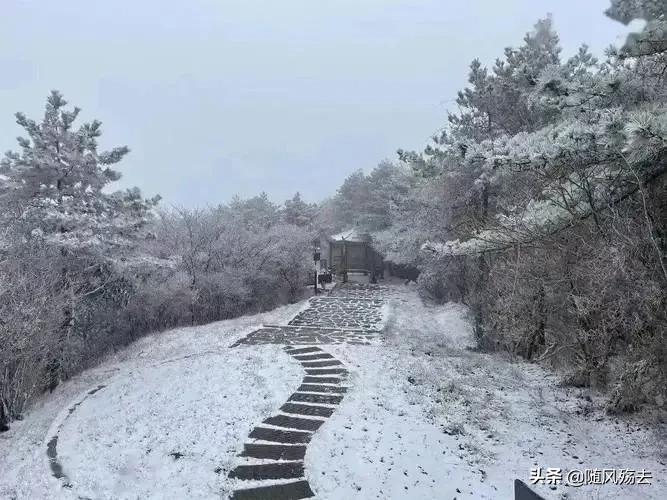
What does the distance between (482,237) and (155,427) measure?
4.28m

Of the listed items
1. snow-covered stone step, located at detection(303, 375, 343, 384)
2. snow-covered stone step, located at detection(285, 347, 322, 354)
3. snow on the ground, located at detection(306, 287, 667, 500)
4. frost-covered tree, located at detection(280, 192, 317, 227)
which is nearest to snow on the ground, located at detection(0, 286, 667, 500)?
snow on the ground, located at detection(306, 287, 667, 500)

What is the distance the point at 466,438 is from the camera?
14.1ft

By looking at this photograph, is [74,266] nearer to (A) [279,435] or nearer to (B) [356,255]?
(A) [279,435]

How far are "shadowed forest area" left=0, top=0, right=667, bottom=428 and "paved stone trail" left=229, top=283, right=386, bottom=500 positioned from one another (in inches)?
101

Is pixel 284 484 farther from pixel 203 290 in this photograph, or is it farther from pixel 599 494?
pixel 203 290

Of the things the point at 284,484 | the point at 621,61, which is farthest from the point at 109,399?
the point at 621,61

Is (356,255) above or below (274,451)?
above

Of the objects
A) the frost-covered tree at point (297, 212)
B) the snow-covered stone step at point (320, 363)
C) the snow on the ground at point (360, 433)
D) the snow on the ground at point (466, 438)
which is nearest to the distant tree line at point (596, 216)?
the snow on the ground at point (466, 438)

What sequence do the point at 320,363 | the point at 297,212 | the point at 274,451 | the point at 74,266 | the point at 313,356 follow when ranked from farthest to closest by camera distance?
the point at 297,212, the point at 74,266, the point at 313,356, the point at 320,363, the point at 274,451

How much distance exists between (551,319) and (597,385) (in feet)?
3.15

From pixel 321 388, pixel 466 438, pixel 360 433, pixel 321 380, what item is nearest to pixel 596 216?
pixel 466 438

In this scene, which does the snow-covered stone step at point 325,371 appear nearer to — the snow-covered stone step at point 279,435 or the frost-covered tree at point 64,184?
the snow-covered stone step at point 279,435

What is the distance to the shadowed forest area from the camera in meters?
3.59

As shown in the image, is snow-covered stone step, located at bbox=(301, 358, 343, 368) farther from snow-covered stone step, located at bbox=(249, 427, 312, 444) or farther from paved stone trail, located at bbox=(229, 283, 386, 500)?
snow-covered stone step, located at bbox=(249, 427, 312, 444)
